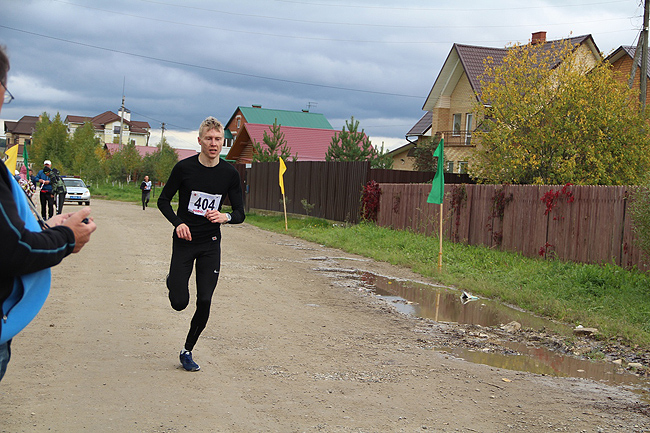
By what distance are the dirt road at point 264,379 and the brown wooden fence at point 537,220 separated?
5.71 metres

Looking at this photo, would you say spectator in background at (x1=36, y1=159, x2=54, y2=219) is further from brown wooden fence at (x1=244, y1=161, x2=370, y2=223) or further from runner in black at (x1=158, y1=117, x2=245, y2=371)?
runner in black at (x1=158, y1=117, x2=245, y2=371)

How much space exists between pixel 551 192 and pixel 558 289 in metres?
3.91

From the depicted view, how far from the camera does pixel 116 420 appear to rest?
14.4ft

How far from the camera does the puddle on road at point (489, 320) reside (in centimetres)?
674

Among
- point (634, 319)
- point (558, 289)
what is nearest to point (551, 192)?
point (558, 289)

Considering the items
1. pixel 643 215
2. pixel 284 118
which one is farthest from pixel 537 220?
pixel 284 118

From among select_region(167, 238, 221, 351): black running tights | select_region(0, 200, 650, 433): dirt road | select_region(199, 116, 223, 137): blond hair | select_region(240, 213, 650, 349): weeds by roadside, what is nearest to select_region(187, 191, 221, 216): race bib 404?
select_region(167, 238, 221, 351): black running tights

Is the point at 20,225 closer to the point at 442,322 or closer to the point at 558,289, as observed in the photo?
the point at 442,322

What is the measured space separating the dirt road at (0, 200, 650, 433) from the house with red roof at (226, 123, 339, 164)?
39810 millimetres

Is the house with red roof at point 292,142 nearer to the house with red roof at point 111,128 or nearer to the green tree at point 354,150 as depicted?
the green tree at point 354,150

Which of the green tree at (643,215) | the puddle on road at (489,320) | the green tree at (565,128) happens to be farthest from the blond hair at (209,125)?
the green tree at (565,128)

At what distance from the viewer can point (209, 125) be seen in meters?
5.84

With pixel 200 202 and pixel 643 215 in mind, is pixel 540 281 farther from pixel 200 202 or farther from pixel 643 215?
pixel 200 202

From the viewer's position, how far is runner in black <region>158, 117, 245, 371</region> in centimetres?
581
